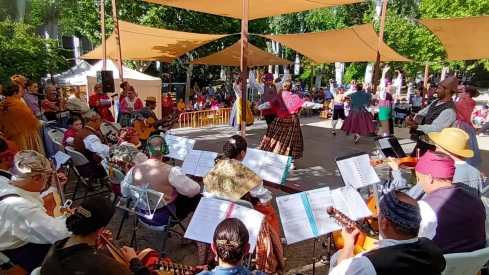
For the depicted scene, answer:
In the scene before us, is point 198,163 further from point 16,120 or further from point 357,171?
point 16,120

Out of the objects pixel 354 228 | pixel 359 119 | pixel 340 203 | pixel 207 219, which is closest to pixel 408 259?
pixel 354 228

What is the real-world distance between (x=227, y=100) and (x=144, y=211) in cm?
1381

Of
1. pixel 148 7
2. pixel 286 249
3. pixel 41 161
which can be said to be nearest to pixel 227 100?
pixel 148 7

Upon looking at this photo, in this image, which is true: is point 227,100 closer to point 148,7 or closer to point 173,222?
point 148,7

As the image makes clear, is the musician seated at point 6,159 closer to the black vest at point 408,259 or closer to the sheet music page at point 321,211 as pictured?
the sheet music page at point 321,211

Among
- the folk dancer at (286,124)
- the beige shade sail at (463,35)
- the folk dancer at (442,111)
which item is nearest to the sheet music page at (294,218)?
the folk dancer at (442,111)

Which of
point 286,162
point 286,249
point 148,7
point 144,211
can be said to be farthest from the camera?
point 148,7

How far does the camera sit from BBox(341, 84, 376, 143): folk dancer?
29.2 ft

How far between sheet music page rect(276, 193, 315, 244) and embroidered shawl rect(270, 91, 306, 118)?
349 cm

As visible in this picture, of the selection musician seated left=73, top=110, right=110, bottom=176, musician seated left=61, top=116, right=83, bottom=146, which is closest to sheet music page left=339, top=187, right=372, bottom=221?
musician seated left=73, top=110, right=110, bottom=176

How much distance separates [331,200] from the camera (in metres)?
2.73

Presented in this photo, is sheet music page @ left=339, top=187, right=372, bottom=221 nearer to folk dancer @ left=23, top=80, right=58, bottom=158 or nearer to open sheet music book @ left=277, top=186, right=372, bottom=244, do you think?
open sheet music book @ left=277, top=186, right=372, bottom=244

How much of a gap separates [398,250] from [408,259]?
0.05 m

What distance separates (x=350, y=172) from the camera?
328cm
